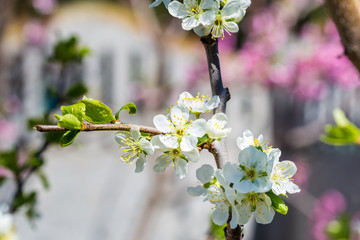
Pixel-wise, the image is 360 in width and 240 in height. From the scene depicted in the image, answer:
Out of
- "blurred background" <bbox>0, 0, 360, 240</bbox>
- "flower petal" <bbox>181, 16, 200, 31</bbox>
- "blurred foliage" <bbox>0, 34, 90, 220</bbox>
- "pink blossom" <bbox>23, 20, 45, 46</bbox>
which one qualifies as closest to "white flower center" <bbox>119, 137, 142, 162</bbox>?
"flower petal" <bbox>181, 16, 200, 31</bbox>

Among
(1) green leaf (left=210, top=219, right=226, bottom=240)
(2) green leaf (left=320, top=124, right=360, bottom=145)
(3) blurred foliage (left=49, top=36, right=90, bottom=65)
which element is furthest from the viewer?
(3) blurred foliage (left=49, top=36, right=90, bottom=65)

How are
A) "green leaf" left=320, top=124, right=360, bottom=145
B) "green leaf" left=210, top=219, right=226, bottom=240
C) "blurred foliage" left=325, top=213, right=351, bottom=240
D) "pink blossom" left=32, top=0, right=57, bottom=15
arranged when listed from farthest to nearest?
"pink blossom" left=32, top=0, right=57, bottom=15, "blurred foliage" left=325, top=213, right=351, bottom=240, "green leaf" left=320, top=124, right=360, bottom=145, "green leaf" left=210, top=219, right=226, bottom=240

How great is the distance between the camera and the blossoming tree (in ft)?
1.07

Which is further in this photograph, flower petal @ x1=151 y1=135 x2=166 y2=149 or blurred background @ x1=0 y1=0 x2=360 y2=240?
blurred background @ x1=0 y1=0 x2=360 y2=240

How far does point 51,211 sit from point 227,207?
8.89ft

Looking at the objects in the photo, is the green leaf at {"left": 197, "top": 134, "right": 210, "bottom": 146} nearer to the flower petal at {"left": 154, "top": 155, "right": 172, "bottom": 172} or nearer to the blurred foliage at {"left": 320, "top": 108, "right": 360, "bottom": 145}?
the flower petal at {"left": 154, "top": 155, "right": 172, "bottom": 172}

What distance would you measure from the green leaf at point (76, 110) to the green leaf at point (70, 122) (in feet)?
0.04

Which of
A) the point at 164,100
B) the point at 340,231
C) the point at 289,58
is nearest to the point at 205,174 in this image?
the point at 340,231

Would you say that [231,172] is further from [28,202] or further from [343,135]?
[28,202]

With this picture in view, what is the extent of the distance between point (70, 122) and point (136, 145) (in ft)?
0.19

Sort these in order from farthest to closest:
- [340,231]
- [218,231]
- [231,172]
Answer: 1. [340,231]
2. [218,231]
3. [231,172]

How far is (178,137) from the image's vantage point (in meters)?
0.35

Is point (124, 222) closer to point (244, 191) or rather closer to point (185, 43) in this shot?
point (185, 43)

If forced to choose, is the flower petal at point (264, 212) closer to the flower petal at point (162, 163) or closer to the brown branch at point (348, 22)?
the flower petal at point (162, 163)
